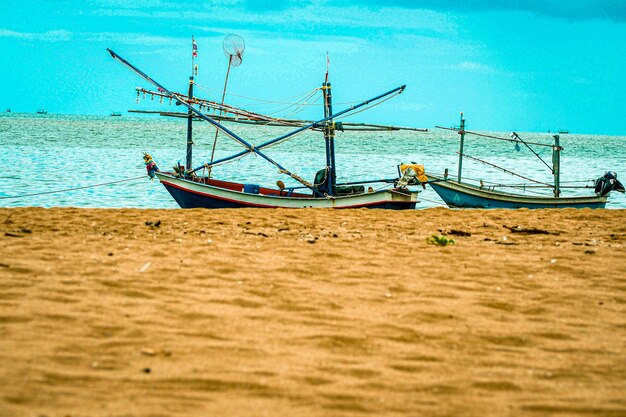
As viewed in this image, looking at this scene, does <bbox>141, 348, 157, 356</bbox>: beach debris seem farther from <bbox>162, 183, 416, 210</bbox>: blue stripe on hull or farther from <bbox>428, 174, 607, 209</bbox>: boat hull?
<bbox>428, 174, 607, 209</bbox>: boat hull

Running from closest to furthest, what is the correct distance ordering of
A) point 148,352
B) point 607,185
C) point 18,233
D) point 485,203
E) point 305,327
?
point 148,352, point 305,327, point 18,233, point 607,185, point 485,203

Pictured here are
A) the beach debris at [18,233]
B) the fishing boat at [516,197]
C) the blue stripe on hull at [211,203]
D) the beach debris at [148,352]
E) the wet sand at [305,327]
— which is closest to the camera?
the wet sand at [305,327]

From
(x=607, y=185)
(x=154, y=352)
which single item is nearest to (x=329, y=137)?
(x=607, y=185)

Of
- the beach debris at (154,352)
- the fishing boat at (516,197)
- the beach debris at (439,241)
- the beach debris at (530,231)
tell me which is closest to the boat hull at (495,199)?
the fishing boat at (516,197)

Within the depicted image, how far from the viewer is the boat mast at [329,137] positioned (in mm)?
18094

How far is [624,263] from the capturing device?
30.0ft

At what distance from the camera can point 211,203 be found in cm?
1812

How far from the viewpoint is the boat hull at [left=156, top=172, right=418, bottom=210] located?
1734 centimetres

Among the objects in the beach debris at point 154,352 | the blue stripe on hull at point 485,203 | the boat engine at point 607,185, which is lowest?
the beach debris at point 154,352

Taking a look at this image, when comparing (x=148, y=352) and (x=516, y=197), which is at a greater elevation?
(x=516, y=197)

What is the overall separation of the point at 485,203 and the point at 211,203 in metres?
10.2

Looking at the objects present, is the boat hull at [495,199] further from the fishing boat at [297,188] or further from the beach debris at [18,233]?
the beach debris at [18,233]

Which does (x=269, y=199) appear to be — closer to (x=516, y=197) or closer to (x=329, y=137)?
(x=329, y=137)

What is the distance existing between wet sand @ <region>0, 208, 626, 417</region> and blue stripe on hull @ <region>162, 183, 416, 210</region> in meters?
6.97
